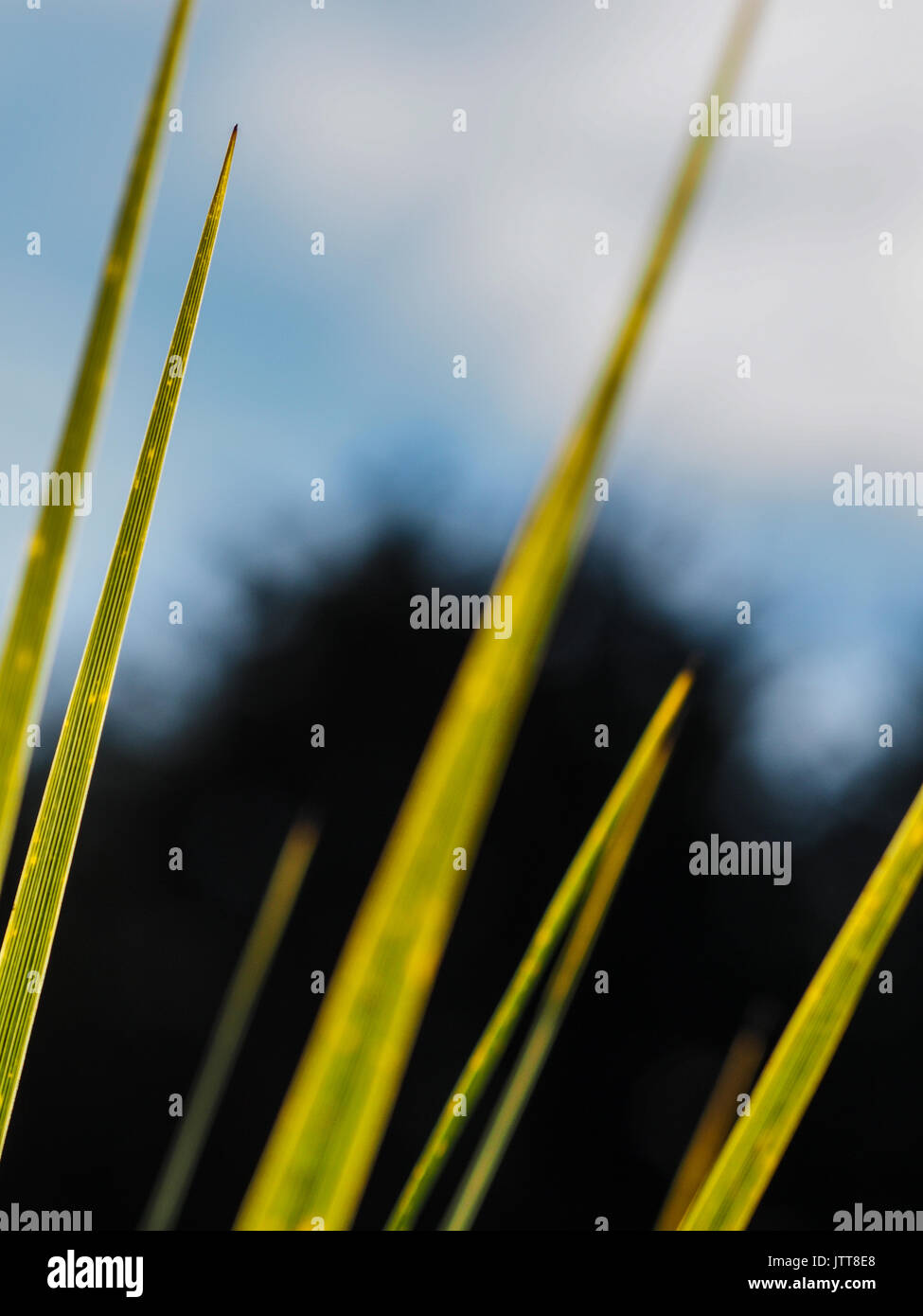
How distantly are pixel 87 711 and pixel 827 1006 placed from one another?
0.68 feet

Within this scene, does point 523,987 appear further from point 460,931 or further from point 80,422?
point 460,931

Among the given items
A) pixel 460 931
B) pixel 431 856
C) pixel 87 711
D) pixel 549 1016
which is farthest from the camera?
pixel 460 931

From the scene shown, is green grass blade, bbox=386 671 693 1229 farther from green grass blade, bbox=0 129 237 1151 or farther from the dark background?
the dark background

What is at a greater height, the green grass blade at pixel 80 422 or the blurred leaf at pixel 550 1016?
the green grass blade at pixel 80 422

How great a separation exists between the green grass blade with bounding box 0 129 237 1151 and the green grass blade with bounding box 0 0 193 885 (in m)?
0.02

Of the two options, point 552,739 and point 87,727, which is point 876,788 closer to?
point 552,739

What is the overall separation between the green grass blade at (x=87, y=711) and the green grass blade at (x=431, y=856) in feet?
0.37

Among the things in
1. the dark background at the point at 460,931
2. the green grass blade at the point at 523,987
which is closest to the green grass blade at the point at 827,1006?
the green grass blade at the point at 523,987

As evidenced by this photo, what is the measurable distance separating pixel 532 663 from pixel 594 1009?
3.02 m

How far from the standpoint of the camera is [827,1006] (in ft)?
0.83

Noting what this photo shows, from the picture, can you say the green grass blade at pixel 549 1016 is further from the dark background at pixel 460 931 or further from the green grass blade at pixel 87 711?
the dark background at pixel 460 931

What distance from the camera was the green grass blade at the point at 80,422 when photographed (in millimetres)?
201

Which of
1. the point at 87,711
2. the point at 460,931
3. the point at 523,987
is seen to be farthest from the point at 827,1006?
the point at 460,931
